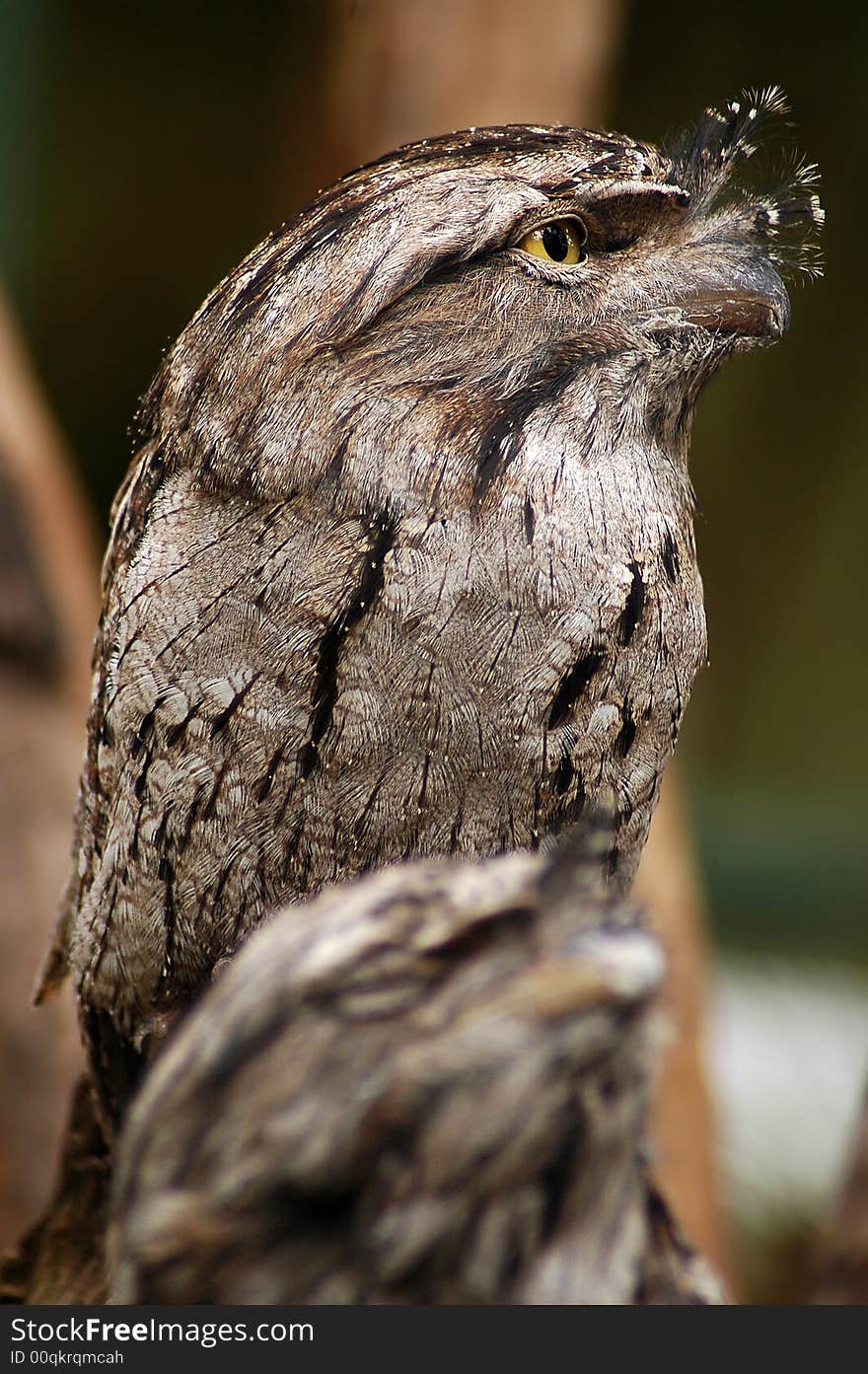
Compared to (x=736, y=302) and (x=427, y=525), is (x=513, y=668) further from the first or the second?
(x=736, y=302)

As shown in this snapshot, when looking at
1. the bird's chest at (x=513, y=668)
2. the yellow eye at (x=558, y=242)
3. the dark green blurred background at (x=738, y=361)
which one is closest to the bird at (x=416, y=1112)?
the bird's chest at (x=513, y=668)

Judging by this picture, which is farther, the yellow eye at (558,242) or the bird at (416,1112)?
the yellow eye at (558,242)

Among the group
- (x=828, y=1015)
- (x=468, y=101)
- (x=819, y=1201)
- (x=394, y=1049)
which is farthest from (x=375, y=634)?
(x=828, y=1015)

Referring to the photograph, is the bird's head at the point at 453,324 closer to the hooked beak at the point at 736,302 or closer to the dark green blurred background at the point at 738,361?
the hooked beak at the point at 736,302

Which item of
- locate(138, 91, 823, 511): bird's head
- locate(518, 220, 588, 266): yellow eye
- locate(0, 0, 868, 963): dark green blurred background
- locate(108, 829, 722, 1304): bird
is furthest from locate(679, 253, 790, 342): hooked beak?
locate(0, 0, 868, 963): dark green blurred background

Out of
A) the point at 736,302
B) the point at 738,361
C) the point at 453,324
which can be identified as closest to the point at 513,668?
the point at 453,324

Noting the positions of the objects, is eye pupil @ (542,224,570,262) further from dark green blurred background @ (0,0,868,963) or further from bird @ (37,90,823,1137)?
dark green blurred background @ (0,0,868,963)
